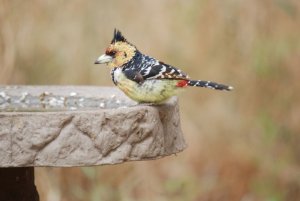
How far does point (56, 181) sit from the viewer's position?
6.89 metres

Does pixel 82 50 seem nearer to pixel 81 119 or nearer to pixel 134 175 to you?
pixel 134 175

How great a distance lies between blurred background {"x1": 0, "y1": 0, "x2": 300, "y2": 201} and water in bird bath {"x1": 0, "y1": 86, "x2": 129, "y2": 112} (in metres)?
2.66

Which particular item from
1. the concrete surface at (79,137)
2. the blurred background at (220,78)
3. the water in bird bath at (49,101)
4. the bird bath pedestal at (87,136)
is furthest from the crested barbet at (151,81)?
the blurred background at (220,78)

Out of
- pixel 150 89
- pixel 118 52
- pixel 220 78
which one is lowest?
pixel 220 78

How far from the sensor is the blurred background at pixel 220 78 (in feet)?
24.8

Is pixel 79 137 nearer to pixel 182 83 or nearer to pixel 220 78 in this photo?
pixel 182 83

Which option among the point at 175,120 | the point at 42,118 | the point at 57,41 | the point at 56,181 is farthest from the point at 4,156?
the point at 57,41

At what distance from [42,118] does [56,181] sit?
10.9ft

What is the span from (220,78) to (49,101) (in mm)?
3402

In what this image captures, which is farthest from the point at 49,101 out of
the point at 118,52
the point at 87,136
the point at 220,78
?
the point at 220,78

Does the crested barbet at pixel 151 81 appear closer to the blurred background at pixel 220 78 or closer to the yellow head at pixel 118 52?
the yellow head at pixel 118 52

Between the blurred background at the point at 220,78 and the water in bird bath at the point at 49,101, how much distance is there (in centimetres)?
266

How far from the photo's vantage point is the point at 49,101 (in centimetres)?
470

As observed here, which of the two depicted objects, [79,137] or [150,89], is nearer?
[79,137]
